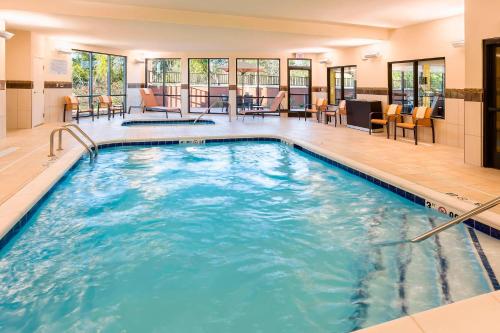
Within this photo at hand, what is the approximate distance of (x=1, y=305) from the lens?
2668 mm

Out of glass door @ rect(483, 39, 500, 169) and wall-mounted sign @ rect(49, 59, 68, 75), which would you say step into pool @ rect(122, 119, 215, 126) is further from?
glass door @ rect(483, 39, 500, 169)

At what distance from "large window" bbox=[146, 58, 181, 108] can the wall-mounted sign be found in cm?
453

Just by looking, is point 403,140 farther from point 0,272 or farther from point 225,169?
point 0,272

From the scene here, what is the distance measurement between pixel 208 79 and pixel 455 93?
10.0 meters

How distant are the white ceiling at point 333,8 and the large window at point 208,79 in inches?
300

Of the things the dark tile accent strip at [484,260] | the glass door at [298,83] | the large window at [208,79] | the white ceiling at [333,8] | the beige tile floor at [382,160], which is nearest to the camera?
the beige tile floor at [382,160]

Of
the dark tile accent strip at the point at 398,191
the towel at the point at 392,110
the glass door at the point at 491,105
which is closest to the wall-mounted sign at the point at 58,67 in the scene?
the dark tile accent strip at the point at 398,191

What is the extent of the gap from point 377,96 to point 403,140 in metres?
2.44

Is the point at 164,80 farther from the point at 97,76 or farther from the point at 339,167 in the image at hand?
the point at 339,167

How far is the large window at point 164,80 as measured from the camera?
16438mm

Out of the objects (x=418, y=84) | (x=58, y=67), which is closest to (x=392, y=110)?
(x=418, y=84)

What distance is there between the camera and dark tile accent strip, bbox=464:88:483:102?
5793mm

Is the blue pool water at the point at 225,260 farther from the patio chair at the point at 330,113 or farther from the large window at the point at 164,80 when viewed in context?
the large window at the point at 164,80

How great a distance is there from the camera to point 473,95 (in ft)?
19.4
